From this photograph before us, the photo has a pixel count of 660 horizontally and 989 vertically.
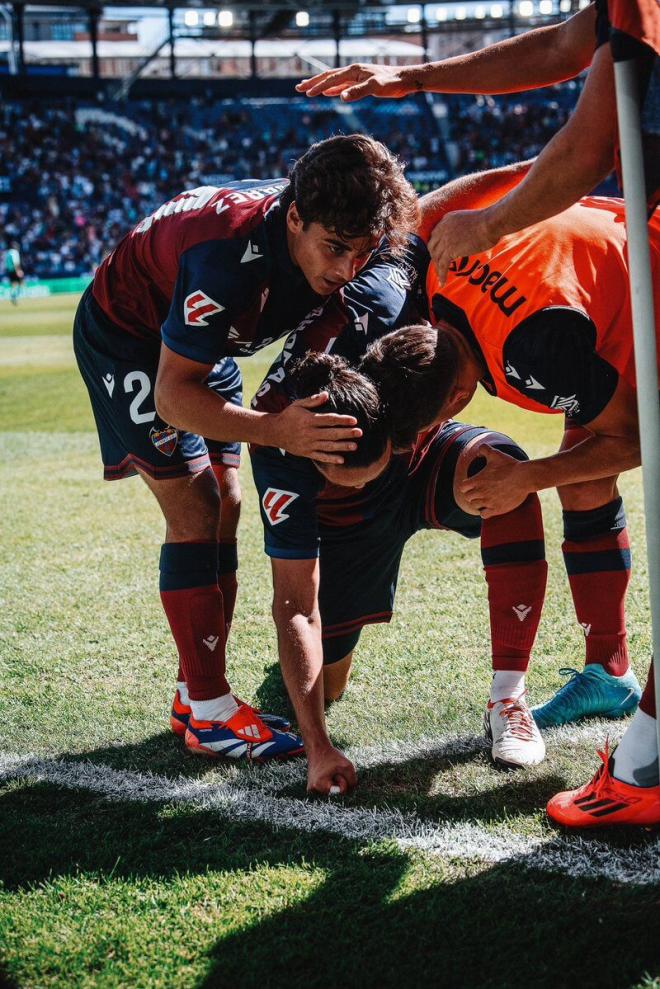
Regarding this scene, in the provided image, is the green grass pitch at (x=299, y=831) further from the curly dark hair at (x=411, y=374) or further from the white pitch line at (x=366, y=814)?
the curly dark hair at (x=411, y=374)

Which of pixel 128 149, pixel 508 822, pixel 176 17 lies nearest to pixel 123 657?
pixel 508 822

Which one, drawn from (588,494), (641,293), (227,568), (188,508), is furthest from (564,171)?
(227,568)

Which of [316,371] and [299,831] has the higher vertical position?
[316,371]

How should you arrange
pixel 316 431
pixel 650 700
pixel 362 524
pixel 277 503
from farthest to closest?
pixel 362 524 < pixel 277 503 < pixel 316 431 < pixel 650 700

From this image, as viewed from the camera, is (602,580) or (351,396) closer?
(351,396)

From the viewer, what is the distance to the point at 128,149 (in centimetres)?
4144

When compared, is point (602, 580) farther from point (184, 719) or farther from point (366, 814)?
point (184, 719)

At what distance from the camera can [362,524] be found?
3.73m

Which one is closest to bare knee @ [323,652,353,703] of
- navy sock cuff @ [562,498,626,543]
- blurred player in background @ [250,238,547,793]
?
blurred player in background @ [250,238,547,793]

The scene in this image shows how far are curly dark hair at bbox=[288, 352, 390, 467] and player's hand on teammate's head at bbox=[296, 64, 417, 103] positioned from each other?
42.2 inches

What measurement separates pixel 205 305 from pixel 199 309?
2 centimetres

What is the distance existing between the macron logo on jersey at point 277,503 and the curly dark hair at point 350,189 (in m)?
0.84

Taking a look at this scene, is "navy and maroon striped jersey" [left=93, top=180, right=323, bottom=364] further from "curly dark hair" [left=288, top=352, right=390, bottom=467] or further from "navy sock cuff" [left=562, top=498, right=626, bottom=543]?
"navy sock cuff" [left=562, top=498, right=626, bottom=543]

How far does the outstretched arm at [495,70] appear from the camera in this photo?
316 cm
